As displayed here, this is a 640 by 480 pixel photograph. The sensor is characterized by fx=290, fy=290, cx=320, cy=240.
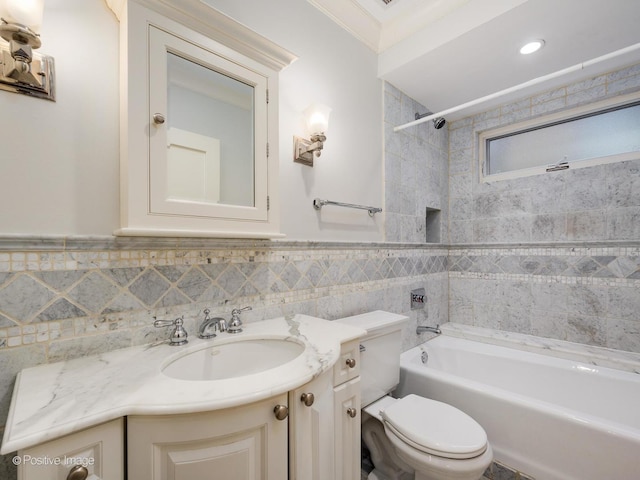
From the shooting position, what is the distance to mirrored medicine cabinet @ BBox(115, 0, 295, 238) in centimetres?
94

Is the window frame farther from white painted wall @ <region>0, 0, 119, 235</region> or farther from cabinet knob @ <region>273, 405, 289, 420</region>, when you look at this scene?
white painted wall @ <region>0, 0, 119, 235</region>

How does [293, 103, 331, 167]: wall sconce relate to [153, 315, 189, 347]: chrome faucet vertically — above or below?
above

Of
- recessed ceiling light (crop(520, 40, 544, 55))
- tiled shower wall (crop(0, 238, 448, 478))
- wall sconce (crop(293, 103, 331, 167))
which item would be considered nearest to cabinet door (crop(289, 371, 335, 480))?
tiled shower wall (crop(0, 238, 448, 478))

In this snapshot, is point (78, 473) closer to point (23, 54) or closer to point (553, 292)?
point (23, 54)

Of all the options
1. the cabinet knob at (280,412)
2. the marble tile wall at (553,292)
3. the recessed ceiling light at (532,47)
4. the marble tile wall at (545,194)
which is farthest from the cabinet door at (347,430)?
the recessed ceiling light at (532,47)

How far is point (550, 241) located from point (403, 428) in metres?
1.89

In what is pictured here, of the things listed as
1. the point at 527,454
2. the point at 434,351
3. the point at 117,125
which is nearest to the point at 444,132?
the point at 434,351

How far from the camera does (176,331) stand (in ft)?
3.39

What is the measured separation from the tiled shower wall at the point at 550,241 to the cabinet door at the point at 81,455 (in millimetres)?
2689

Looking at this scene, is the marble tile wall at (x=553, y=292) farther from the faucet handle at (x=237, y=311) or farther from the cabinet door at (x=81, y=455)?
the cabinet door at (x=81, y=455)

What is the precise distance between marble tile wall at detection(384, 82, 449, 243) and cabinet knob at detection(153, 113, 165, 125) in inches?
59.3

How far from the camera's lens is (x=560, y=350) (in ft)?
6.61

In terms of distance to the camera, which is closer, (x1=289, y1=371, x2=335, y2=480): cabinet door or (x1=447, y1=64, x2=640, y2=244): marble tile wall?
(x1=289, y1=371, x2=335, y2=480): cabinet door

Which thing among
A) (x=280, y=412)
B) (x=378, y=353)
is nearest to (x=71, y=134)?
(x=280, y=412)
